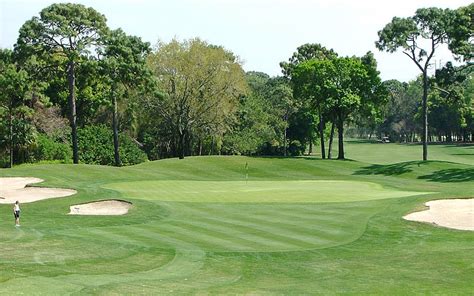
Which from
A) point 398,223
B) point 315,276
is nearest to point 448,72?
point 398,223

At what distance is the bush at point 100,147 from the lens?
→ 235 feet

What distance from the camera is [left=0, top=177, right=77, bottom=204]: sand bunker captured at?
125ft

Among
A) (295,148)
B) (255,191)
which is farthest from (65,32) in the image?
(295,148)

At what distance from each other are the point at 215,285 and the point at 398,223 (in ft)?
45.0

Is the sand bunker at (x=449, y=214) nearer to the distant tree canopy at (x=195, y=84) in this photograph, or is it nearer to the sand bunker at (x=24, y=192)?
the sand bunker at (x=24, y=192)

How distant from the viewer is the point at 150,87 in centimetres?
6531

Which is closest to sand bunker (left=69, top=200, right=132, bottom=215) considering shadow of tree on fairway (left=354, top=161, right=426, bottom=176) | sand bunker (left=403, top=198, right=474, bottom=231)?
sand bunker (left=403, top=198, right=474, bottom=231)

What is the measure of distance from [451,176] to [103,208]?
3731 cm

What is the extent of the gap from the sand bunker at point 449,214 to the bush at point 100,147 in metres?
46.9

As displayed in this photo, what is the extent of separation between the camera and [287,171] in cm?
6278

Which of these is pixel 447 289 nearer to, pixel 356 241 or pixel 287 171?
pixel 356 241

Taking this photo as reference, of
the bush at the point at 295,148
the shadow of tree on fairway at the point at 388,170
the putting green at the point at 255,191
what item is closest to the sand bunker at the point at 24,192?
the putting green at the point at 255,191

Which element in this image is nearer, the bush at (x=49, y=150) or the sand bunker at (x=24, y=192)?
the sand bunker at (x=24, y=192)

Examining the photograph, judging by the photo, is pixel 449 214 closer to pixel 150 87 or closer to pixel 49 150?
pixel 150 87
